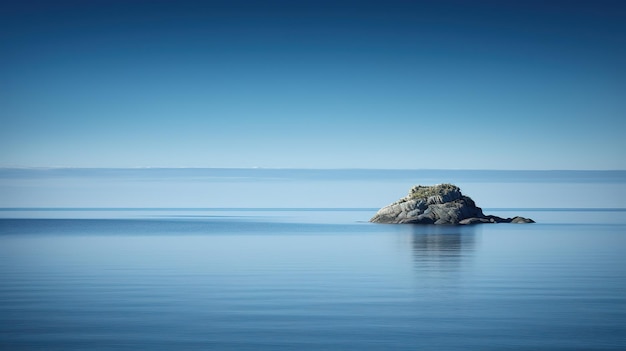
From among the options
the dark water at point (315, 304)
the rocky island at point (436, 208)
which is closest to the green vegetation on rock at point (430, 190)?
the rocky island at point (436, 208)

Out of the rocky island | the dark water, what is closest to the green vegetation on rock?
the rocky island

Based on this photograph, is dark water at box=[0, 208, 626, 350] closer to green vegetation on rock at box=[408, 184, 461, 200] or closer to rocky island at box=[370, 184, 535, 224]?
rocky island at box=[370, 184, 535, 224]

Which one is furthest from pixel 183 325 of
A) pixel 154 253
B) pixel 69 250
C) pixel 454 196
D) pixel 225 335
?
pixel 454 196

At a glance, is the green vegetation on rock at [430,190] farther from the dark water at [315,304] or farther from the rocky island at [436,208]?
the dark water at [315,304]

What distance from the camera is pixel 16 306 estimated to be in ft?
99.3

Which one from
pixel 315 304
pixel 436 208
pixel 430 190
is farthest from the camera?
pixel 430 190

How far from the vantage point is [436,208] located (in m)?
161

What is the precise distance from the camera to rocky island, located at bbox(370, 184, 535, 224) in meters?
160

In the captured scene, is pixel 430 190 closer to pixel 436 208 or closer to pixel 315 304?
pixel 436 208

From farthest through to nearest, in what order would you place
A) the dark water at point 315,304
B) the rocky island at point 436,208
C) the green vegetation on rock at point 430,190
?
the green vegetation on rock at point 430,190, the rocky island at point 436,208, the dark water at point 315,304

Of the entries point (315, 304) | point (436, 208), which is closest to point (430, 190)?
point (436, 208)

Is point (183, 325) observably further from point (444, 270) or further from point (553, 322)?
point (444, 270)

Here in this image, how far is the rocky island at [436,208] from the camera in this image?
160 m

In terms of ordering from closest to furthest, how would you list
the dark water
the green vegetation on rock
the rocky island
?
1. the dark water
2. the rocky island
3. the green vegetation on rock
